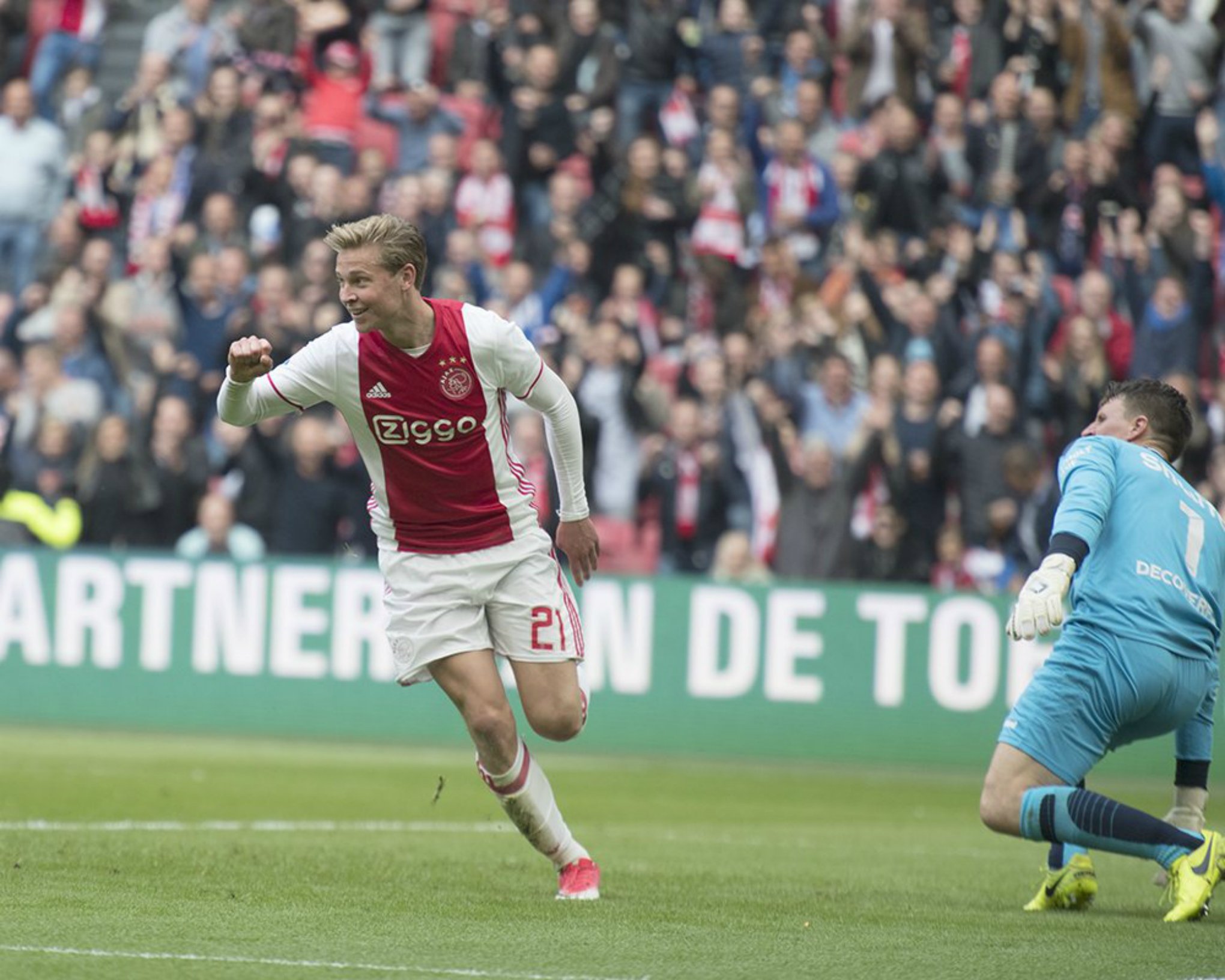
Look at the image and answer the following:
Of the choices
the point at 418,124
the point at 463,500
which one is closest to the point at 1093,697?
the point at 463,500

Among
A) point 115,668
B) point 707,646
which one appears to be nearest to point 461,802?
point 707,646

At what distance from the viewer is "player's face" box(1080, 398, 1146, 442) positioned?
24.8 ft

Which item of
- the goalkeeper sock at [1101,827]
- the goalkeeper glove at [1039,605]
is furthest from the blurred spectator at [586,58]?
the goalkeeper glove at [1039,605]

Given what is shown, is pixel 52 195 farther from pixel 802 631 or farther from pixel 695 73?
pixel 802 631

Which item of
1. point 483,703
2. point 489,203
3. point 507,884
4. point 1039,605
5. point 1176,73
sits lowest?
point 507,884

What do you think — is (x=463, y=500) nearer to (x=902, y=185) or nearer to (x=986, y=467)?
(x=986, y=467)

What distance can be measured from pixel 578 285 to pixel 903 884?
1028cm

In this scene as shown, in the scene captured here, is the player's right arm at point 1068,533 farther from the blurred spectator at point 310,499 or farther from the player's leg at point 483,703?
the blurred spectator at point 310,499

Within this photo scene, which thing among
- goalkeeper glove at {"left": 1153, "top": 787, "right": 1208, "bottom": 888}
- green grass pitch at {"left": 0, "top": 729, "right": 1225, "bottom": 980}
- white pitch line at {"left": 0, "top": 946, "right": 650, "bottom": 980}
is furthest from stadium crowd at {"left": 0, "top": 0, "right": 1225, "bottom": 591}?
white pitch line at {"left": 0, "top": 946, "right": 650, "bottom": 980}

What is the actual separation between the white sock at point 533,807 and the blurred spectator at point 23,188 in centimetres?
1350

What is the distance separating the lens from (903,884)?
862cm

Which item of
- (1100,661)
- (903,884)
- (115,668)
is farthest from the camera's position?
(115,668)

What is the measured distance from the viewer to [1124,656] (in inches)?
283

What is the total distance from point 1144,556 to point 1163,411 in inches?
22.1
